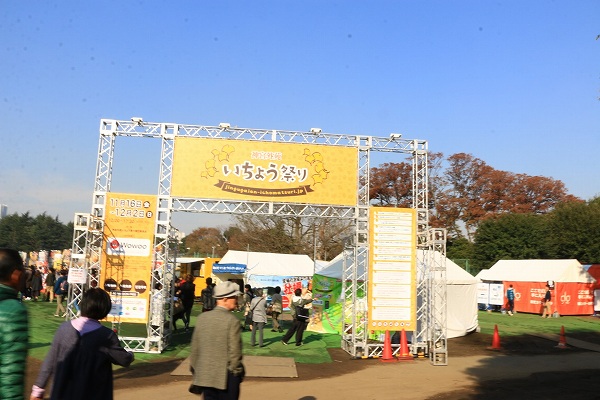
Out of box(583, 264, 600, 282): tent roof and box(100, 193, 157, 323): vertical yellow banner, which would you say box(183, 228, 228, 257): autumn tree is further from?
box(100, 193, 157, 323): vertical yellow banner

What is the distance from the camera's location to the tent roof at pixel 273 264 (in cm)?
3162

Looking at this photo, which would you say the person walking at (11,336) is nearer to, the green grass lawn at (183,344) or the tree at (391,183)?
the green grass lawn at (183,344)

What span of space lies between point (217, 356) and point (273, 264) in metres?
27.3

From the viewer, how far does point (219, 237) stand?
79500 mm

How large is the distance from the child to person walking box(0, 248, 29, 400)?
484 millimetres

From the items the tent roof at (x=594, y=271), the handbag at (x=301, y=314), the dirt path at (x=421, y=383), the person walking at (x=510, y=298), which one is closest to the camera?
the dirt path at (x=421, y=383)

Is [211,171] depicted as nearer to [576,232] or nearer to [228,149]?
[228,149]

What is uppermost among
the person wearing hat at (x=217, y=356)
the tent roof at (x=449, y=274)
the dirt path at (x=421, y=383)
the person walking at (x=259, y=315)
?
the tent roof at (x=449, y=274)

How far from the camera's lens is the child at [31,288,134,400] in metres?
3.95

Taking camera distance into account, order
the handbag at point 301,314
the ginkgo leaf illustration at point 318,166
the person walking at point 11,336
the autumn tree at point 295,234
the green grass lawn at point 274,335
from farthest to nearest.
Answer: the autumn tree at point 295,234 → the handbag at point 301,314 → the ginkgo leaf illustration at point 318,166 → the green grass lawn at point 274,335 → the person walking at point 11,336

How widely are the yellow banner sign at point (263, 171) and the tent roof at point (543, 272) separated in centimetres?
2014

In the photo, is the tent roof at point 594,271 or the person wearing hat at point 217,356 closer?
the person wearing hat at point 217,356

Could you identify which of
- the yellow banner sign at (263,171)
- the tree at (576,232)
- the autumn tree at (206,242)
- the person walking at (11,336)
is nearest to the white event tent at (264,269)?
the yellow banner sign at (263,171)

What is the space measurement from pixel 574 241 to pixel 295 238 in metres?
21.3
